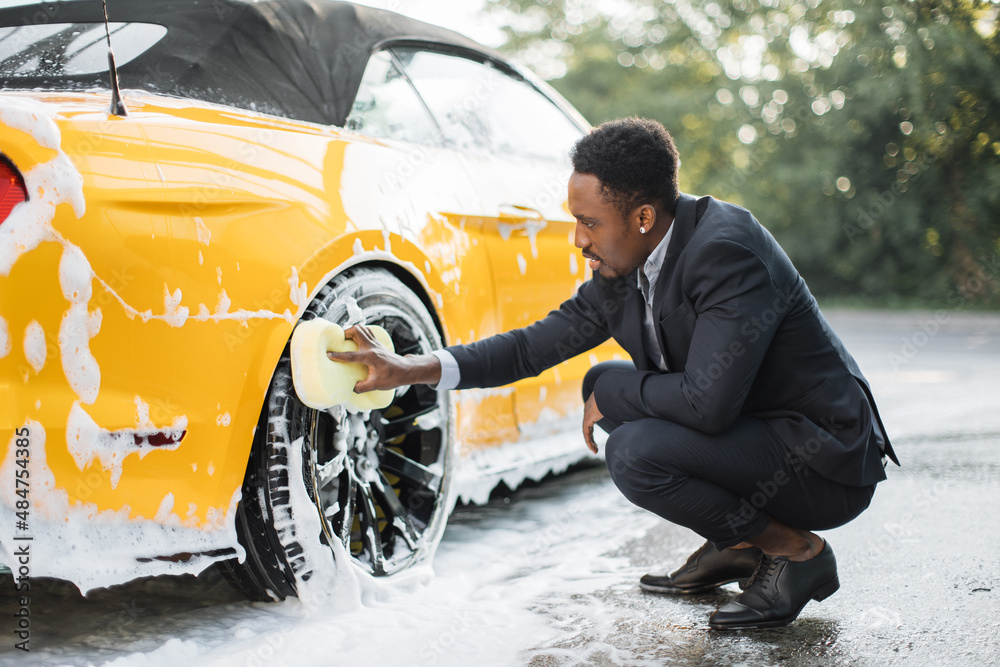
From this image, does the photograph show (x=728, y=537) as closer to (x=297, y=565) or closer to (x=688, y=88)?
(x=297, y=565)

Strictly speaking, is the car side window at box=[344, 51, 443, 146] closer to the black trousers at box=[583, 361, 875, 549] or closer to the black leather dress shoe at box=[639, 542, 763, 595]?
the black trousers at box=[583, 361, 875, 549]

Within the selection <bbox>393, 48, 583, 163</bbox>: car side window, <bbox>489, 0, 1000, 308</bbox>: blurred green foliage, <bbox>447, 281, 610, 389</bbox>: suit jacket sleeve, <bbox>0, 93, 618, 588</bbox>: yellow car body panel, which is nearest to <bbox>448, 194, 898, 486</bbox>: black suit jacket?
<bbox>447, 281, 610, 389</bbox>: suit jacket sleeve

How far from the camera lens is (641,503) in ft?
8.05

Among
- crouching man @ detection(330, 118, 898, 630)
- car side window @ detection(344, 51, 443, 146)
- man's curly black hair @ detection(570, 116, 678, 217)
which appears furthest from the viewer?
car side window @ detection(344, 51, 443, 146)

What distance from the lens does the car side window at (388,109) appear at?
9.46 ft

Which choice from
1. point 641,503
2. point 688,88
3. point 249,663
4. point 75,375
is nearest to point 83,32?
point 75,375

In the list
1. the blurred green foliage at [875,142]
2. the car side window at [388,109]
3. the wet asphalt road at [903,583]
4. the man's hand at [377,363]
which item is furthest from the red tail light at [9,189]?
the blurred green foliage at [875,142]

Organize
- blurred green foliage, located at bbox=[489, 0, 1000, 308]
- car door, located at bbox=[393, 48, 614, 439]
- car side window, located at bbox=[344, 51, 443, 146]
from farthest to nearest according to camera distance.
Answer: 1. blurred green foliage, located at bbox=[489, 0, 1000, 308]
2. car door, located at bbox=[393, 48, 614, 439]
3. car side window, located at bbox=[344, 51, 443, 146]

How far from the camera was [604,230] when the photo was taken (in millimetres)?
2461

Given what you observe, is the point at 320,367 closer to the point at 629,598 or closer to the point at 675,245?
the point at 675,245

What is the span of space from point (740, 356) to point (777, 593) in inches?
25.4

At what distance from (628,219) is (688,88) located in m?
19.8

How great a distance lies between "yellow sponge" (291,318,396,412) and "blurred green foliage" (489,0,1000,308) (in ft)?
42.4

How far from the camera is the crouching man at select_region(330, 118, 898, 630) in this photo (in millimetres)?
2283
